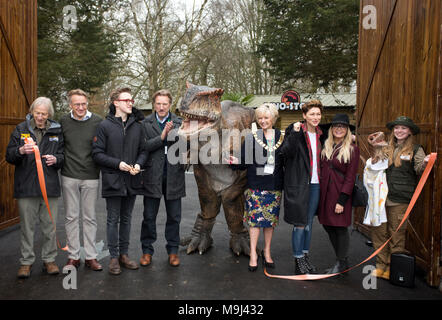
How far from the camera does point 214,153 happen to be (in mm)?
3908

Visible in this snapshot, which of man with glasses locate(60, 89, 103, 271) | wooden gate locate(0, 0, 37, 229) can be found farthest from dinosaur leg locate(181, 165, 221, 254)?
wooden gate locate(0, 0, 37, 229)

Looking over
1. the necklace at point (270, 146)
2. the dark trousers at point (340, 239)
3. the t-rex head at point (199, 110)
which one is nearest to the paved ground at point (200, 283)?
the dark trousers at point (340, 239)

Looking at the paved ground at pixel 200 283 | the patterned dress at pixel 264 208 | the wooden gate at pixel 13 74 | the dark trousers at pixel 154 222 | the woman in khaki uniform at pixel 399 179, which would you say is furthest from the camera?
the wooden gate at pixel 13 74

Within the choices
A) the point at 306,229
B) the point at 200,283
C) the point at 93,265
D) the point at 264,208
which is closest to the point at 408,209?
the point at 306,229

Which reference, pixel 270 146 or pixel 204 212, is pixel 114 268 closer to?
pixel 204 212

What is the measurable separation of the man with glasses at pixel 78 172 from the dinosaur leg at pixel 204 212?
128 cm

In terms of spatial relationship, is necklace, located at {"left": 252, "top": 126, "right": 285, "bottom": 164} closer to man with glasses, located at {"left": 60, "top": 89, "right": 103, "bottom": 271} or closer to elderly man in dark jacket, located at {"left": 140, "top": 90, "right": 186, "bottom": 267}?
elderly man in dark jacket, located at {"left": 140, "top": 90, "right": 186, "bottom": 267}

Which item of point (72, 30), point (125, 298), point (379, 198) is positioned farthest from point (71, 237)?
point (72, 30)

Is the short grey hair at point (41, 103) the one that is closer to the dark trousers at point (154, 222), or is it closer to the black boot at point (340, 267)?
the dark trousers at point (154, 222)

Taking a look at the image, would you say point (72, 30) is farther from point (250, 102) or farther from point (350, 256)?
point (350, 256)

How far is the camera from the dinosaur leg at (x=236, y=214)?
4.27m

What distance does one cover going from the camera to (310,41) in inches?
411

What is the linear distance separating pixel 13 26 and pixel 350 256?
6.26 metres

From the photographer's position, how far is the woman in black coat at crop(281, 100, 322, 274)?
11.7 ft
